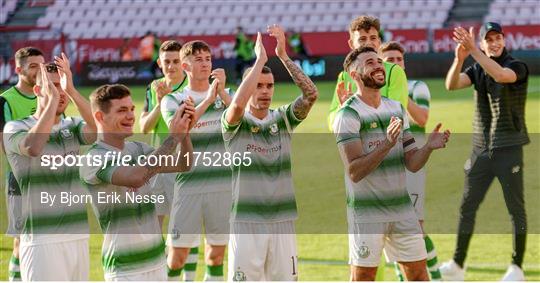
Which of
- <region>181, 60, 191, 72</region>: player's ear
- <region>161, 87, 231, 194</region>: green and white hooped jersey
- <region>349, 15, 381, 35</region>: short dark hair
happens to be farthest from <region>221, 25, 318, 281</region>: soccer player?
<region>181, 60, 191, 72</region>: player's ear

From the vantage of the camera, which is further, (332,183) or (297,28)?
(297,28)

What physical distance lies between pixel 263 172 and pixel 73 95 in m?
1.50

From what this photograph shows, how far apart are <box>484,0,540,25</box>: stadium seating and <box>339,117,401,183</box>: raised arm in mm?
32602

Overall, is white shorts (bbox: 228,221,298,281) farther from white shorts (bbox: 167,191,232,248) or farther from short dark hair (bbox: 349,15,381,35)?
short dark hair (bbox: 349,15,381,35)

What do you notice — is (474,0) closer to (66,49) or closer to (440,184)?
(66,49)

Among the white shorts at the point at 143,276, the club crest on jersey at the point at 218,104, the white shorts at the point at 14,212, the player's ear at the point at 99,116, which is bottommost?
the white shorts at the point at 143,276

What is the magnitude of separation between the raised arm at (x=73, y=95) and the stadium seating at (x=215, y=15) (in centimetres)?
3262

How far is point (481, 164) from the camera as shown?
33.5ft

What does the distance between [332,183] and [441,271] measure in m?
6.02

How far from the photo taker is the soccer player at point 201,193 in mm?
9452

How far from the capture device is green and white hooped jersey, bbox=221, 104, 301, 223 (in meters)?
8.02

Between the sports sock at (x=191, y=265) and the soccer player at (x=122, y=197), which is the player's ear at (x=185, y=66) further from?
the soccer player at (x=122, y=197)

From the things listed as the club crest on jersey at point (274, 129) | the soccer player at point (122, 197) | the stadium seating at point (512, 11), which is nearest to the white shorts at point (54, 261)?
the soccer player at point (122, 197)

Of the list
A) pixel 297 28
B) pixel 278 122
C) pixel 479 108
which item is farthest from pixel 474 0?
pixel 278 122
